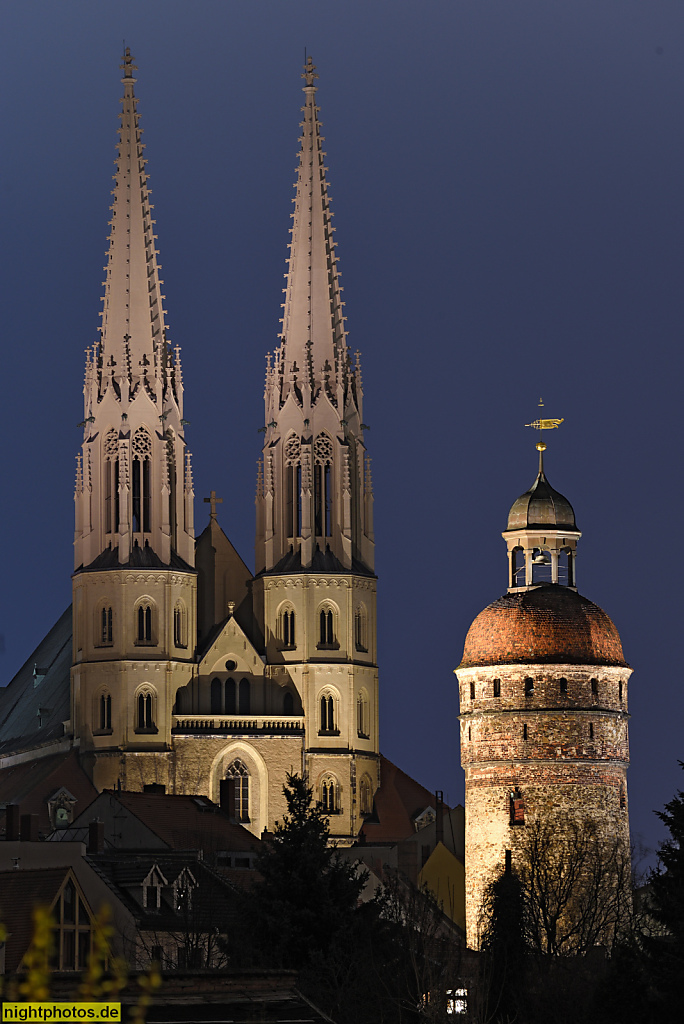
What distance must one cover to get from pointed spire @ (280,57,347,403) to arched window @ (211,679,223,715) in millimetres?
12968

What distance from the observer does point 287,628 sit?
11156 cm

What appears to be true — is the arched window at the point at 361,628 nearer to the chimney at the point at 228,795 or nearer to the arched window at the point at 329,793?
the arched window at the point at 329,793

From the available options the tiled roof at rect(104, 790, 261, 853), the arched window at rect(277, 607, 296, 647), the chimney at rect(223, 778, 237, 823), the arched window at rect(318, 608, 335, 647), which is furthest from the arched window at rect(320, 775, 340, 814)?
the tiled roof at rect(104, 790, 261, 853)

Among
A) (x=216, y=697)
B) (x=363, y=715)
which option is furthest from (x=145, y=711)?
(x=363, y=715)

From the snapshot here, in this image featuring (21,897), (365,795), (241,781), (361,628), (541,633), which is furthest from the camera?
(361,628)

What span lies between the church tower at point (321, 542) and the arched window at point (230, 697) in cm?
199

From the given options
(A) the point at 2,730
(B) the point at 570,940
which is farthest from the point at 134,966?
(A) the point at 2,730

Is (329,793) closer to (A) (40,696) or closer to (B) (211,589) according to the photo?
(B) (211,589)

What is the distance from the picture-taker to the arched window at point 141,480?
110312mm

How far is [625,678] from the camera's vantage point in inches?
3029

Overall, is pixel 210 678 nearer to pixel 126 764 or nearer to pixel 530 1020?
pixel 126 764

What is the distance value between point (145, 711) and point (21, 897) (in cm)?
5217

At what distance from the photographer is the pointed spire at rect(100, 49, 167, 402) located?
112125mm

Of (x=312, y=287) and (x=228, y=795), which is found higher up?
(x=312, y=287)
